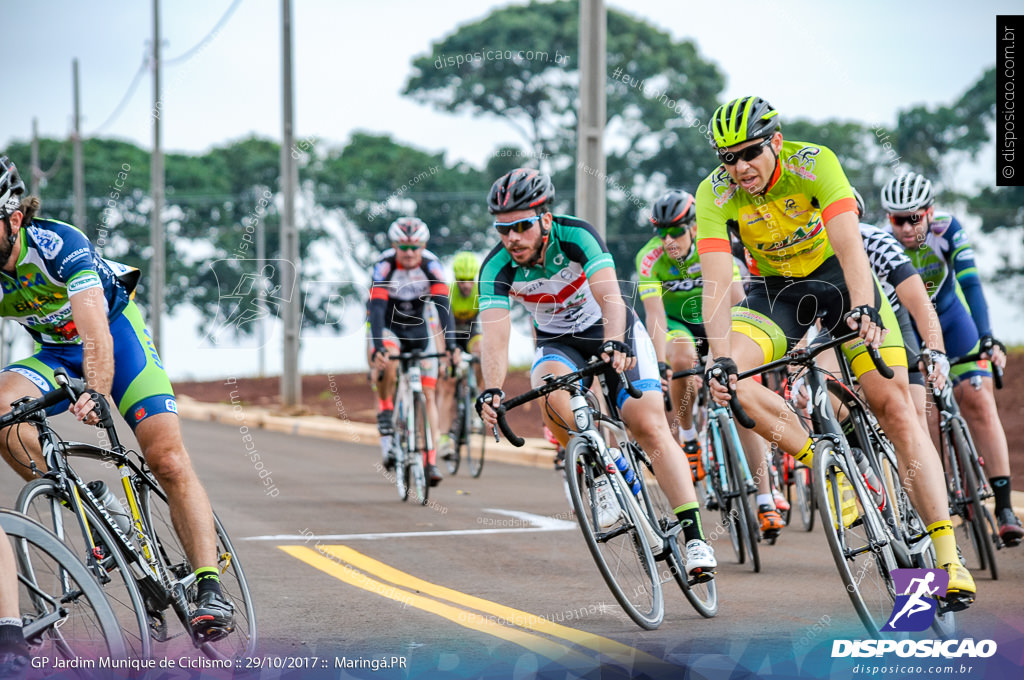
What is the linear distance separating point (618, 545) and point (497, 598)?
0.96m

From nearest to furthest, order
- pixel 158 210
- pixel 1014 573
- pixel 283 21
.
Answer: pixel 1014 573 → pixel 283 21 → pixel 158 210

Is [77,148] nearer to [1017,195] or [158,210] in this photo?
[158,210]

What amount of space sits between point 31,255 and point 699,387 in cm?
475

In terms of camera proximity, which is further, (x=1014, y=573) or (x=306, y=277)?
(x=306, y=277)

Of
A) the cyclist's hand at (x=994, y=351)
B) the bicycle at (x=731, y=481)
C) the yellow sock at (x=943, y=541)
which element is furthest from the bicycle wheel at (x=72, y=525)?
the cyclist's hand at (x=994, y=351)

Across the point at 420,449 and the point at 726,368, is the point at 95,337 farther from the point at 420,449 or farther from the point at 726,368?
the point at 420,449

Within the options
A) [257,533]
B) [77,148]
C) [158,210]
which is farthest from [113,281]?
[77,148]

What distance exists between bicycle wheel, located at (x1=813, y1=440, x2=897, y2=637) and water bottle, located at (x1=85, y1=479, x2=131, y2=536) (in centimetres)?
265

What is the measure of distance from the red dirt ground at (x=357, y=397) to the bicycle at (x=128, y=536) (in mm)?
7863

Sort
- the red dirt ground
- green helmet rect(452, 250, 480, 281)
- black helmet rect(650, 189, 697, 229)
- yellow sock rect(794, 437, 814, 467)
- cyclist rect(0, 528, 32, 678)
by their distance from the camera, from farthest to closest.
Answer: the red dirt ground
green helmet rect(452, 250, 480, 281)
black helmet rect(650, 189, 697, 229)
yellow sock rect(794, 437, 814, 467)
cyclist rect(0, 528, 32, 678)

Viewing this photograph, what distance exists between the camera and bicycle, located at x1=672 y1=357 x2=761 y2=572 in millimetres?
7074

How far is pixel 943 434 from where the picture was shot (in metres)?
7.13

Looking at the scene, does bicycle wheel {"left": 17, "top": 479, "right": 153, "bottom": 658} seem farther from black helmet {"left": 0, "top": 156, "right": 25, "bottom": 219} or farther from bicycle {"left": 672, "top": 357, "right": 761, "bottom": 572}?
bicycle {"left": 672, "top": 357, "right": 761, "bottom": 572}

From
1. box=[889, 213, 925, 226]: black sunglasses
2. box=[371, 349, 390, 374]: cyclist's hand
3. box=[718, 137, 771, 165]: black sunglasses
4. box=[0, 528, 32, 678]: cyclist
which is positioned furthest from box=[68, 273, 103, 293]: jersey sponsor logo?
box=[371, 349, 390, 374]: cyclist's hand
